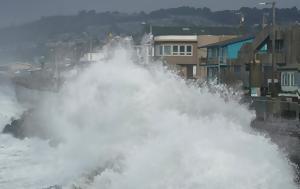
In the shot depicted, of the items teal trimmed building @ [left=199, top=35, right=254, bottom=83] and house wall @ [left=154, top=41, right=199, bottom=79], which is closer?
teal trimmed building @ [left=199, top=35, right=254, bottom=83]

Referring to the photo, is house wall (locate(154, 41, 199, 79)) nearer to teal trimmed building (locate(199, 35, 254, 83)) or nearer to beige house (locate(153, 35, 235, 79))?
beige house (locate(153, 35, 235, 79))

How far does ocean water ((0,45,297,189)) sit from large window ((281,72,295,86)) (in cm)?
1367

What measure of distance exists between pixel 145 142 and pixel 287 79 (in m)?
20.9

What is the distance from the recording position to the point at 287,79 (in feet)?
114

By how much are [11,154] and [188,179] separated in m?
15.6

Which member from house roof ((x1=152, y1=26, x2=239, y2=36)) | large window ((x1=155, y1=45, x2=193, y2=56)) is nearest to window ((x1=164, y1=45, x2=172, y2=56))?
large window ((x1=155, y1=45, x2=193, y2=56))

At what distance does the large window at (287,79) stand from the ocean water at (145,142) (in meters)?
13.7

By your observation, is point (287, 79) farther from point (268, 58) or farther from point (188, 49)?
point (188, 49)

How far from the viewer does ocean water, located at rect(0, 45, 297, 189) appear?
13.7 m

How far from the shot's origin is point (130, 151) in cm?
1554

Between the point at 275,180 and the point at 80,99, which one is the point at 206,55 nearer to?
the point at 80,99

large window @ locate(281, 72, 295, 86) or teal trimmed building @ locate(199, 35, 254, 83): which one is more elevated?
teal trimmed building @ locate(199, 35, 254, 83)

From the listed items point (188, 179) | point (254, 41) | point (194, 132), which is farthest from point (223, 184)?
point (254, 41)

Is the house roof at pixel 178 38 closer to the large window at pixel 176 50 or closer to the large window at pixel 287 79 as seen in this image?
the large window at pixel 176 50
